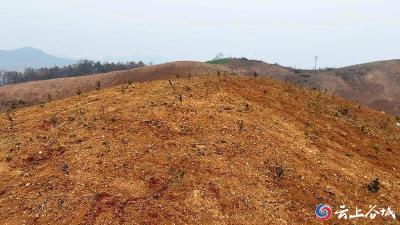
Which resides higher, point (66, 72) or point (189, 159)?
point (66, 72)

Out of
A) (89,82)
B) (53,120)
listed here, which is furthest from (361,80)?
(53,120)

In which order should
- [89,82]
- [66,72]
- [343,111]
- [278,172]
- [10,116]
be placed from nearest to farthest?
[278,172] → [10,116] → [343,111] → [89,82] → [66,72]

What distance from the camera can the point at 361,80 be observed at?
351ft

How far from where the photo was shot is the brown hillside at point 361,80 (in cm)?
9499

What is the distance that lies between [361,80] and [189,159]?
102 metres

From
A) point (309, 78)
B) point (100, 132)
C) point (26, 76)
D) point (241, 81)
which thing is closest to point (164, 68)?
point (309, 78)

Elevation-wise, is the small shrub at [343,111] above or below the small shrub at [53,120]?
below

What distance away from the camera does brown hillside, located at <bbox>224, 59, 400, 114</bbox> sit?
3740 inches

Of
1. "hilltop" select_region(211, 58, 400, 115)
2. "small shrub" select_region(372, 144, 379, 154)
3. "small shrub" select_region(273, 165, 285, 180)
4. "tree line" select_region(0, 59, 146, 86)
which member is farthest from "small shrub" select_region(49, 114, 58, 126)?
"tree line" select_region(0, 59, 146, 86)

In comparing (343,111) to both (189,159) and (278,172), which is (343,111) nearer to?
(278,172)

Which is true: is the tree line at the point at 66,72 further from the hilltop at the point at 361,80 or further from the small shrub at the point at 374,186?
the small shrub at the point at 374,186

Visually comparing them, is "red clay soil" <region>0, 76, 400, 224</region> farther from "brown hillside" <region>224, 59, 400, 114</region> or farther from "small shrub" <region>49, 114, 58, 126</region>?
"brown hillside" <region>224, 59, 400, 114</region>

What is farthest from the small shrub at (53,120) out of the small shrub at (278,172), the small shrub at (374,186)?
the small shrub at (374,186)

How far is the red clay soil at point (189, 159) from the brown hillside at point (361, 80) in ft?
248
